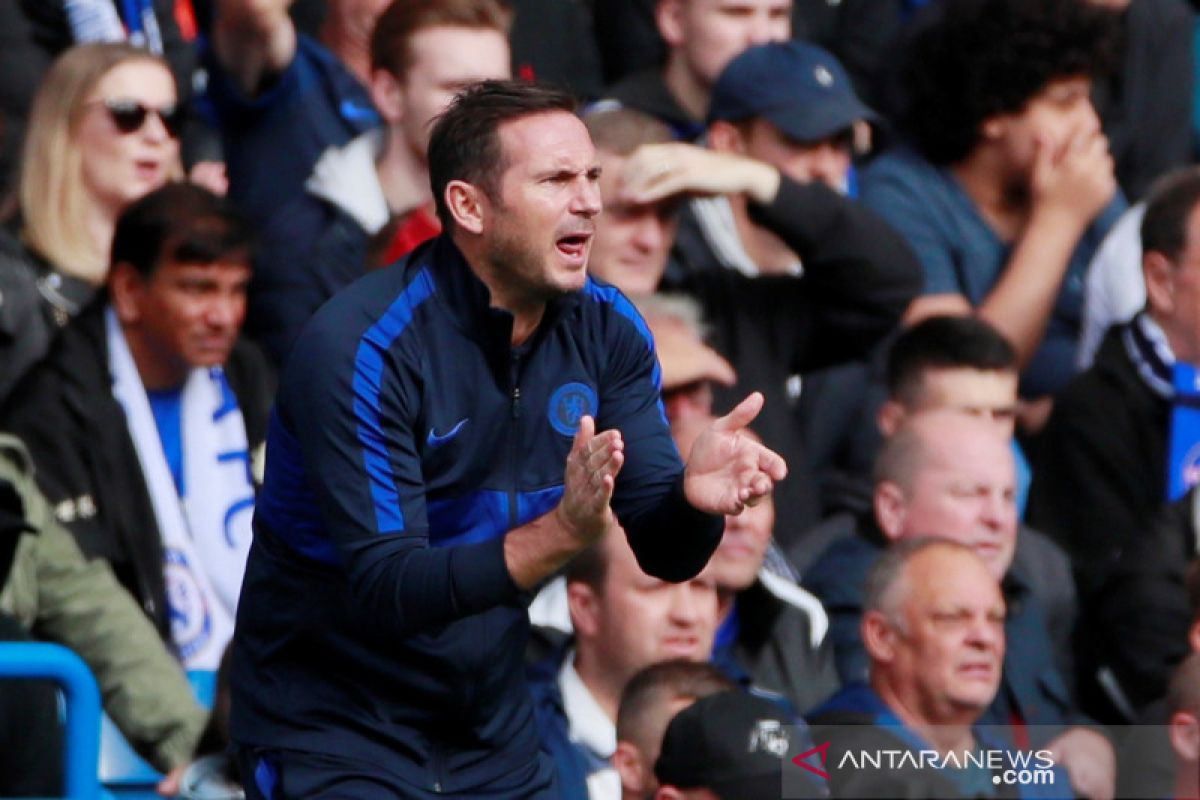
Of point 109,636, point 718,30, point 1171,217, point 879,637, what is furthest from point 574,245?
point 1171,217

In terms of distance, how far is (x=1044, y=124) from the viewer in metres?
6.85

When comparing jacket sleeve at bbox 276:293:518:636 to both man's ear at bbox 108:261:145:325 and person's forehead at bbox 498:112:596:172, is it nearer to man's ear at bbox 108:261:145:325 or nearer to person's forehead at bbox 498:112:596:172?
person's forehead at bbox 498:112:596:172

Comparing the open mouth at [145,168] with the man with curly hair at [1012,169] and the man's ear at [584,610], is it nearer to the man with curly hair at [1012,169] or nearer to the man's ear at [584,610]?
the man's ear at [584,610]

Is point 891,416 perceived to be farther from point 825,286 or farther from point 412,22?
point 412,22

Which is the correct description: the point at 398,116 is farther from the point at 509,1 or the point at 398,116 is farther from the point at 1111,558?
the point at 1111,558

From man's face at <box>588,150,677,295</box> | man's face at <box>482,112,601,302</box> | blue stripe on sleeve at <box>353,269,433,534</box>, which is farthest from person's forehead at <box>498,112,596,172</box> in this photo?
man's face at <box>588,150,677,295</box>

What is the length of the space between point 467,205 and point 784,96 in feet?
8.51

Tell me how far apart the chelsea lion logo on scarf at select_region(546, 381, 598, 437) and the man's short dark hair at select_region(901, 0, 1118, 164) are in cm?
331

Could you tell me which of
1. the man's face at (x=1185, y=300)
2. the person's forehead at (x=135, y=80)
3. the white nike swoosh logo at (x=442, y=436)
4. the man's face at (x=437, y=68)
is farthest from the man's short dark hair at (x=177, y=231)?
the man's face at (x=1185, y=300)

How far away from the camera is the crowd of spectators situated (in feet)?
16.8

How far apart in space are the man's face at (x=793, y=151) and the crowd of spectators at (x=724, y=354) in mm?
10

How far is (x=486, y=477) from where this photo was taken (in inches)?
149

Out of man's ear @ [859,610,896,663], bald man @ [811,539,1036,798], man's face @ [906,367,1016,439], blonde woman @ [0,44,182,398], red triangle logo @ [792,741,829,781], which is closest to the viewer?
red triangle logo @ [792,741,829,781]

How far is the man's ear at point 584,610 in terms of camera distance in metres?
5.16
